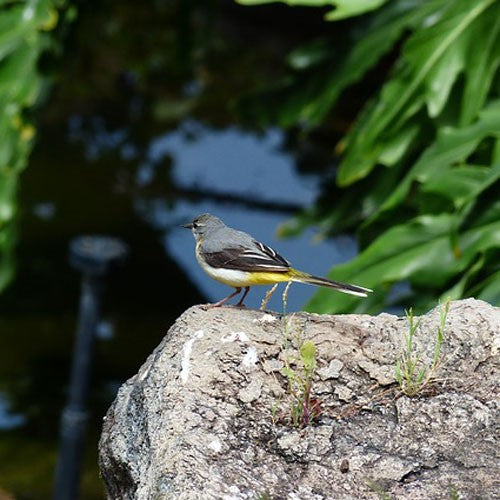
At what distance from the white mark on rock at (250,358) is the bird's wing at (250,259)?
35cm

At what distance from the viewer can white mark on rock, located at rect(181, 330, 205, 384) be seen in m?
2.13

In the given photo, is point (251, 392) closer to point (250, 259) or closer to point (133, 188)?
point (250, 259)

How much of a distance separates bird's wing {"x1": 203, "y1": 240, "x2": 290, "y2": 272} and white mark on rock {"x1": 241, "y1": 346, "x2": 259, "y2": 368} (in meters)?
0.35

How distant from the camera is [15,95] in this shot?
4629 mm

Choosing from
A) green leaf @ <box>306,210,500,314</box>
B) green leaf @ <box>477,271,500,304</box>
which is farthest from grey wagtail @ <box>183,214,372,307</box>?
green leaf @ <box>306,210,500,314</box>

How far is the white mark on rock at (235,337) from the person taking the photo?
2232 mm

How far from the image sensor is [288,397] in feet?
7.12

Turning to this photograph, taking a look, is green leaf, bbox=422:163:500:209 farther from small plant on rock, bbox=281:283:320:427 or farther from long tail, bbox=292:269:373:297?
small plant on rock, bbox=281:283:320:427

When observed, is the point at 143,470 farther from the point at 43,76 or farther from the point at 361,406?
the point at 43,76

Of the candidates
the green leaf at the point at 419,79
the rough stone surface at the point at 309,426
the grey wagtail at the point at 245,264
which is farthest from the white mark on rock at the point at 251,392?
the green leaf at the point at 419,79

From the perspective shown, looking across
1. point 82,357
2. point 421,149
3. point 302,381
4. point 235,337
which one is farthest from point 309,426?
point 82,357

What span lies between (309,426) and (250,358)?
0.18 m

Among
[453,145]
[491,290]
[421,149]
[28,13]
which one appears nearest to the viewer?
[491,290]

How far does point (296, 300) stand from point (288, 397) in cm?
398
